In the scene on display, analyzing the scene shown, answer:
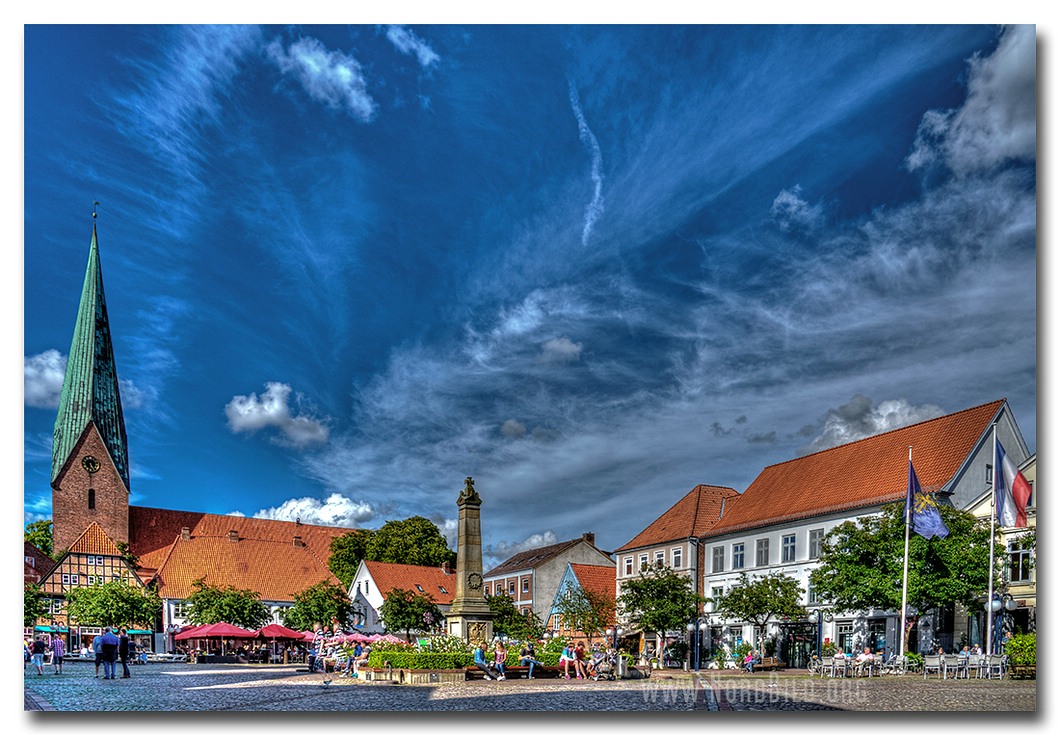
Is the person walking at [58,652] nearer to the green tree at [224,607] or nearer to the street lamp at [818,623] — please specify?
the street lamp at [818,623]

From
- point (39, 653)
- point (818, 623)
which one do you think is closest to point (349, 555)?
point (818, 623)

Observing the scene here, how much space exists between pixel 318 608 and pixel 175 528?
13217 millimetres

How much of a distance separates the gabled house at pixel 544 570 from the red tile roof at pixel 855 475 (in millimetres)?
12208

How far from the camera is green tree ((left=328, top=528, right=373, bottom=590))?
142 ft

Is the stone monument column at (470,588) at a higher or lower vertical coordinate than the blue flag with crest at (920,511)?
lower

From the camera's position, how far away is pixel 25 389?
12117 millimetres

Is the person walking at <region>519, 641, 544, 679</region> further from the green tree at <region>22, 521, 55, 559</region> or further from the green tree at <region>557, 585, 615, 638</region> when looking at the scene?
the green tree at <region>557, 585, 615, 638</region>

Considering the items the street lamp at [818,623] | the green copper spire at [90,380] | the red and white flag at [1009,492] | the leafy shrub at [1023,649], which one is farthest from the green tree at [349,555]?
the leafy shrub at [1023,649]

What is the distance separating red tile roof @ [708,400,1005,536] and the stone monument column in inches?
286

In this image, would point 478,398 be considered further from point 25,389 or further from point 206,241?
point 25,389

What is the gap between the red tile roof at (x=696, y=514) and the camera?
32938mm

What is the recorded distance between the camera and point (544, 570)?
42781 millimetres

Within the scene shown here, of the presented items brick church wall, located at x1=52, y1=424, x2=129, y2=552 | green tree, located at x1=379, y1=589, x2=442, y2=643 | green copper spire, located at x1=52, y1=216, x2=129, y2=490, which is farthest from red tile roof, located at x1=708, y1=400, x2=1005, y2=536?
brick church wall, located at x1=52, y1=424, x2=129, y2=552
